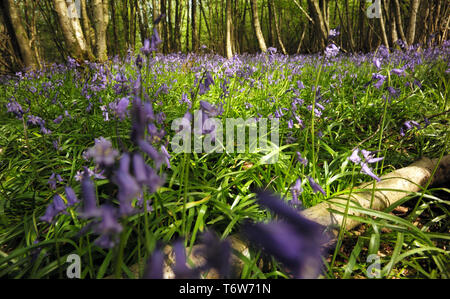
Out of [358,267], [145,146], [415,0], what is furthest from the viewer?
[415,0]

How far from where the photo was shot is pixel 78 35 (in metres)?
4.37

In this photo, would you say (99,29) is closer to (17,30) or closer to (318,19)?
(17,30)

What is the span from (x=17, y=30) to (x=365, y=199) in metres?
8.52

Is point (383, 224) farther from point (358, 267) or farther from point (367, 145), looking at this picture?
point (367, 145)

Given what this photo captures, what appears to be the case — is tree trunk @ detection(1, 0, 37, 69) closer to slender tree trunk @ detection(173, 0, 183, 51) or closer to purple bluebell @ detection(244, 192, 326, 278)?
slender tree trunk @ detection(173, 0, 183, 51)

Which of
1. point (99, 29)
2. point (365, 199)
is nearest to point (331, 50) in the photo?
point (365, 199)

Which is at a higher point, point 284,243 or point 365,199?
point 284,243

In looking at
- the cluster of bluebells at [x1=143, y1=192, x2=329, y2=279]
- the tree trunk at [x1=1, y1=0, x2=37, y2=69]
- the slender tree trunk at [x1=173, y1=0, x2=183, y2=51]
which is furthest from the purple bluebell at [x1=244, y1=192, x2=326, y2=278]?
the slender tree trunk at [x1=173, y1=0, x2=183, y2=51]

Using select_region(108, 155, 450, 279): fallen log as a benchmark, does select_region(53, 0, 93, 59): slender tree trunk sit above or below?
above

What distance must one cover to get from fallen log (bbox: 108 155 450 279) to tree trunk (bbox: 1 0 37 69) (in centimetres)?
744

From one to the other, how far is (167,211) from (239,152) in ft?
2.77

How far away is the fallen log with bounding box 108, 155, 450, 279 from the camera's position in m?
0.98

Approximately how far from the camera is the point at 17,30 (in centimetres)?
608
